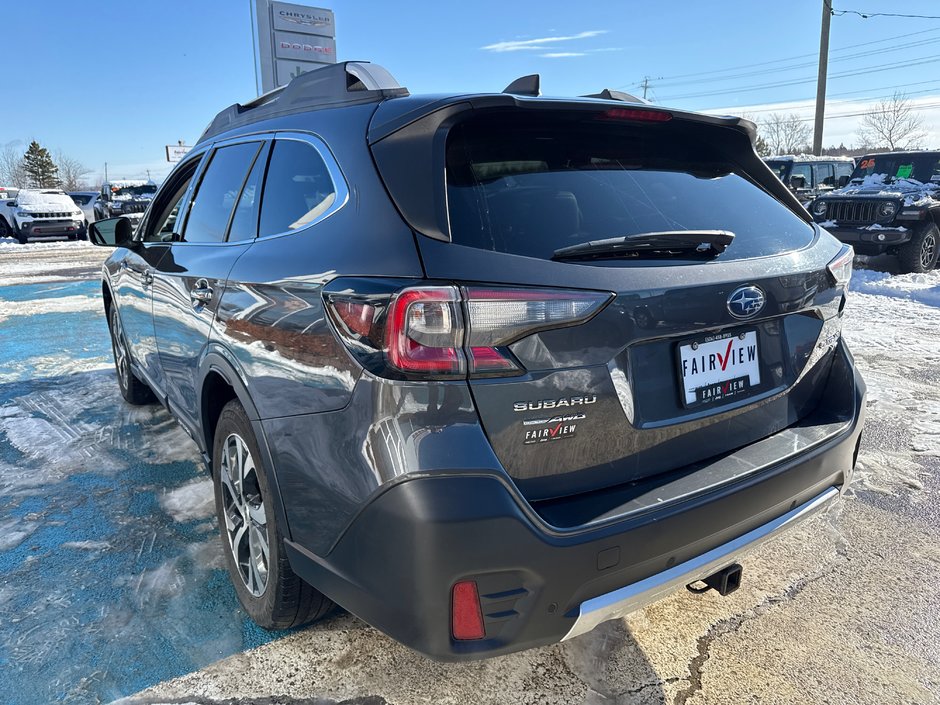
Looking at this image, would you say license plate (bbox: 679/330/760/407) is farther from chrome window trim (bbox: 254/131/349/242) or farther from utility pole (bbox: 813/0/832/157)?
utility pole (bbox: 813/0/832/157)

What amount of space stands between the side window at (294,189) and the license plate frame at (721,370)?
3.80 feet

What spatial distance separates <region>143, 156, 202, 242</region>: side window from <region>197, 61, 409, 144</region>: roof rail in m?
0.93

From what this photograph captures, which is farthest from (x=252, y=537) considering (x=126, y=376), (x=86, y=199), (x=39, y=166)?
(x=39, y=166)

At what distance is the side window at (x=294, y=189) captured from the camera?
220 cm

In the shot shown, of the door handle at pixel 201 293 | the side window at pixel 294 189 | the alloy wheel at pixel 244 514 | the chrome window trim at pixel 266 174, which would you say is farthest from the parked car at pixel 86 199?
the alloy wheel at pixel 244 514

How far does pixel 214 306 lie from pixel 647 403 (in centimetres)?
170

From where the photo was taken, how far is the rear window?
1.85 meters

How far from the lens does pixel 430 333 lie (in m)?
1.67

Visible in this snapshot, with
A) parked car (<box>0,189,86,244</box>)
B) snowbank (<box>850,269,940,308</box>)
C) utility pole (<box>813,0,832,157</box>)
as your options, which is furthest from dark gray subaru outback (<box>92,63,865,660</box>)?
utility pole (<box>813,0,832,157</box>)

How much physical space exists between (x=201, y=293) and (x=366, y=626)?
148cm

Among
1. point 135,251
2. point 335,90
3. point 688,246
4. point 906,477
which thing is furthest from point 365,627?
point 906,477

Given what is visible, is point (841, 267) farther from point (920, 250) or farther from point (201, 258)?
point (920, 250)

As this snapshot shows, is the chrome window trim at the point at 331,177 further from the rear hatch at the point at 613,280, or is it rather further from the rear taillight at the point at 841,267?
the rear taillight at the point at 841,267

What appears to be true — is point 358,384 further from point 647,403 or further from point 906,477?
point 906,477
